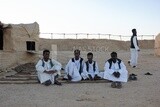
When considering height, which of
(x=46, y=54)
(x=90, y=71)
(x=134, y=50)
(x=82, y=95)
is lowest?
(x=82, y=95)

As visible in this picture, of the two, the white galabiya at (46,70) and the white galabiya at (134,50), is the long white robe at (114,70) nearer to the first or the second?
the white galabiya at (46,70)

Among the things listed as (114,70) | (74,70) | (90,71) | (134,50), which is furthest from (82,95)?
(134,50)

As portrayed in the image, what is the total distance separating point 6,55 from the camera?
17406mm

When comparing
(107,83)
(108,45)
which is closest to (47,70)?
(107,83)

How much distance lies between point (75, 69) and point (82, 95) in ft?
10.3

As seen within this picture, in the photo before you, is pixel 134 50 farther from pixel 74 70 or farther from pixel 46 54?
pixel 46 54

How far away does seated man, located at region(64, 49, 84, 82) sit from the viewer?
13289 millimetres

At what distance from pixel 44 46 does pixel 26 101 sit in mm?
38990

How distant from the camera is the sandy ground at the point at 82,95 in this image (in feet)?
30.2

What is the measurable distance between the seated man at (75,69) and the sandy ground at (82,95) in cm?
79

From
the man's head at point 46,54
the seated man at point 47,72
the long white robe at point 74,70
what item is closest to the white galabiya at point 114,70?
the long white robe at point 74,70

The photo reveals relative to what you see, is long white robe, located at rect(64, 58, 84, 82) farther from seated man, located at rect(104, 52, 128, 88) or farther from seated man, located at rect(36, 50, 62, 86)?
seated man, located at rect(104, 52, 128, 88)

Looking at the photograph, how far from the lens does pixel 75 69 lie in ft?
44.0

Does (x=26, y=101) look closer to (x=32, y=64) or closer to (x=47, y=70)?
(x=47, y=70)
